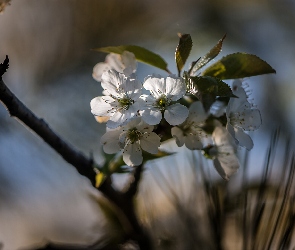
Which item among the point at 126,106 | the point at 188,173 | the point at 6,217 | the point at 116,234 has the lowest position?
the point at 6,217

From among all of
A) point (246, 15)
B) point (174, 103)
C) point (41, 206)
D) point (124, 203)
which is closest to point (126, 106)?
point (174, 103)

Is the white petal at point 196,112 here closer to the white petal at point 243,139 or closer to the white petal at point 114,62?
the white petal at point 243,139

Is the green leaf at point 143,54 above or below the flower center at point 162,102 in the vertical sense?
above

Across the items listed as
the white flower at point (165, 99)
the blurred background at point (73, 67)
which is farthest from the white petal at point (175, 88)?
the blurred background at point (73, 67)

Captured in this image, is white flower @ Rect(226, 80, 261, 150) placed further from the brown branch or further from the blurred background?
the blurred background

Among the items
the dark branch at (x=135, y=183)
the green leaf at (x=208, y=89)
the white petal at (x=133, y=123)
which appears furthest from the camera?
the dark branch at (x=135, y=183)

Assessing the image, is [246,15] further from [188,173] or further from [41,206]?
[188,173]
